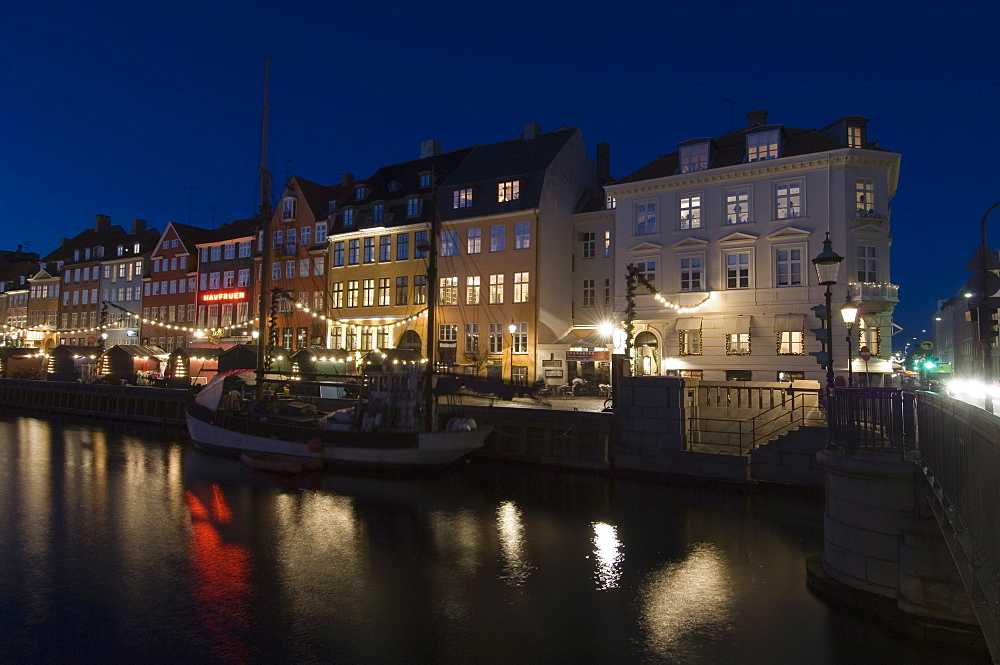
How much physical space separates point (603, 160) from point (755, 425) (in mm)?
34173

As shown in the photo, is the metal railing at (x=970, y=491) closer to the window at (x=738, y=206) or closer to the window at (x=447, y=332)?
the window at (x=738, y=206)

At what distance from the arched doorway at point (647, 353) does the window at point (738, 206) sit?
741 cm

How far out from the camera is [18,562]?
1493 cm

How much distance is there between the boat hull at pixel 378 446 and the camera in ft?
82.9

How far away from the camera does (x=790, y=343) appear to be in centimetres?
3394

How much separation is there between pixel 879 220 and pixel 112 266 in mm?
74555

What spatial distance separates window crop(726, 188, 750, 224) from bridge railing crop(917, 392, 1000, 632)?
27.3 m

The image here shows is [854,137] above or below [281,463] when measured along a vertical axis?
above

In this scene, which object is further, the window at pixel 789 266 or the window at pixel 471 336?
the window at pixel 471 336

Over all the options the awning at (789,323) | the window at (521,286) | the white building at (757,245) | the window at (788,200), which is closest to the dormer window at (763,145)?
the white building at (757,245)

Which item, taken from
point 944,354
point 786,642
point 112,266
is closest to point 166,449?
point 786,642

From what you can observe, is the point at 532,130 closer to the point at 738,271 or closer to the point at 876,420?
the point at 738,271

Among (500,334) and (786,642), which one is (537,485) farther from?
(500,334)

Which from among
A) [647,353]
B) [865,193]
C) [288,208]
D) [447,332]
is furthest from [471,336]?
[865,193]
